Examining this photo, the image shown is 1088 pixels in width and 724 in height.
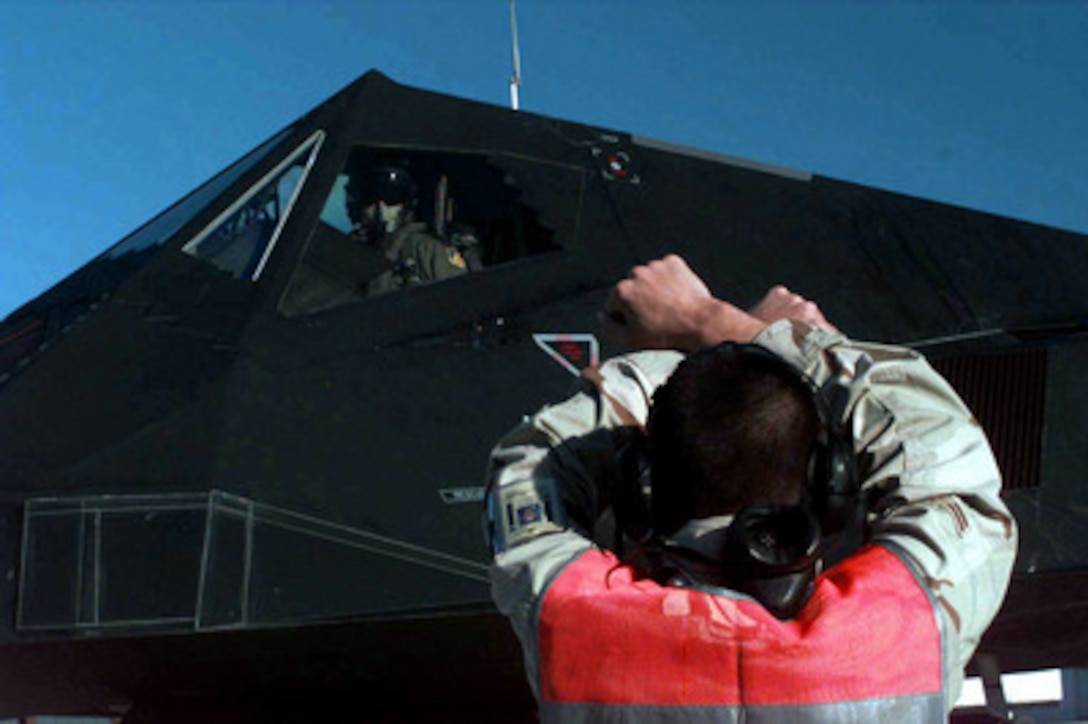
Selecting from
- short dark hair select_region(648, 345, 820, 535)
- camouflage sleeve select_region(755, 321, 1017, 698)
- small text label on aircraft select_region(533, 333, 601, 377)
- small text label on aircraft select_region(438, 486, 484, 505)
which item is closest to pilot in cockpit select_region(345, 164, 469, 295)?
small text label on aircraft select_region(533, 333, 601, 377)

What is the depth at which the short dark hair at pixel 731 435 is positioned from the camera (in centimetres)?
176

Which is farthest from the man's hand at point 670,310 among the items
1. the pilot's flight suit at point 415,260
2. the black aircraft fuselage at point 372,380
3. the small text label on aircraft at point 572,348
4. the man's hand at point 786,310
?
the pilot's flight suit at point 415,260

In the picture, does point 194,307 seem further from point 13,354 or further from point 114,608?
point 114,608

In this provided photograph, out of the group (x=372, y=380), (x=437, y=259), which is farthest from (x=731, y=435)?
(x=437, y=259)

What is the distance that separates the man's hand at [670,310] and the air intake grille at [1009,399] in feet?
11.9

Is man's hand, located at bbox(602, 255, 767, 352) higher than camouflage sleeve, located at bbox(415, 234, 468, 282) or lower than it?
lower

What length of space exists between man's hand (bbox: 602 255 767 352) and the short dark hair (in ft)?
1.11

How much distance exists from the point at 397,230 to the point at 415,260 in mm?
250

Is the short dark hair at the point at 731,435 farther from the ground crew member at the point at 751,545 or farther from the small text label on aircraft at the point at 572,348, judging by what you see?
the small text label on aircraft at the point at 572,348

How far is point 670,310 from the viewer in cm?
225

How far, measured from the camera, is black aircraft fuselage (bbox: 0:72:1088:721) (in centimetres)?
445

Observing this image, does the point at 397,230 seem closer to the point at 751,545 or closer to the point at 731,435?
the point at 731,435

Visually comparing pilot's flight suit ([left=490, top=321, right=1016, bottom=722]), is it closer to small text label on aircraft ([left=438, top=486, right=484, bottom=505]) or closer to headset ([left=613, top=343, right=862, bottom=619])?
headset ([left=613, top=343, right=862, bottom=619])

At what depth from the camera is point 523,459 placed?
1.94m
